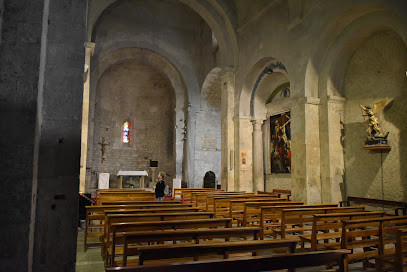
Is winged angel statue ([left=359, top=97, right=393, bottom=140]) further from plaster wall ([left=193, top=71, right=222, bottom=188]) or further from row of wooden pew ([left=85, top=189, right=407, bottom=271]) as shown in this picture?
plaster wall ([left=193, top=71, right=222, bottom=188])

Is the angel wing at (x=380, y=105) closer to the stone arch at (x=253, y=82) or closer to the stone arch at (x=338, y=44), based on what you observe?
the stone arch at (x=338, y=44)

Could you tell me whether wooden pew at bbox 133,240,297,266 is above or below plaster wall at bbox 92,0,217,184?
below

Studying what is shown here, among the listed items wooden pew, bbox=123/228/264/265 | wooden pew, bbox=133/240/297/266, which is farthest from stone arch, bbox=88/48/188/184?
wooden pew, bbox=133/240/297/266

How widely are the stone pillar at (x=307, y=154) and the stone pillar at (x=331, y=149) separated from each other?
162 mm

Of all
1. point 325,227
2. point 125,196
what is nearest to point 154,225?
point 325,227

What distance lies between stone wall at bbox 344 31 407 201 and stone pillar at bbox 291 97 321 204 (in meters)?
0.92

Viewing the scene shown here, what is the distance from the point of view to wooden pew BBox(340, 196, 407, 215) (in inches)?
316

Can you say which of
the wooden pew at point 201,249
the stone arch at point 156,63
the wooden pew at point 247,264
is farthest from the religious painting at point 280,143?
the wooden pew at point 247,264

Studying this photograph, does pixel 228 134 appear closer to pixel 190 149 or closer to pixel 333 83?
pixel 190 149

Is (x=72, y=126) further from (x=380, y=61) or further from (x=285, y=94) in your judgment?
(x=285, y=94)

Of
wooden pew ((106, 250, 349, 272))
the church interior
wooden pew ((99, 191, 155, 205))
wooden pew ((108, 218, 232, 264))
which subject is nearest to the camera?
wooden pew ((106, 250, 349, 272))

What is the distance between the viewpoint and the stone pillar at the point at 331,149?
982 centimetres

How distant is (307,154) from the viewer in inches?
395

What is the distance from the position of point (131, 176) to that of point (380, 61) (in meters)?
14.9
